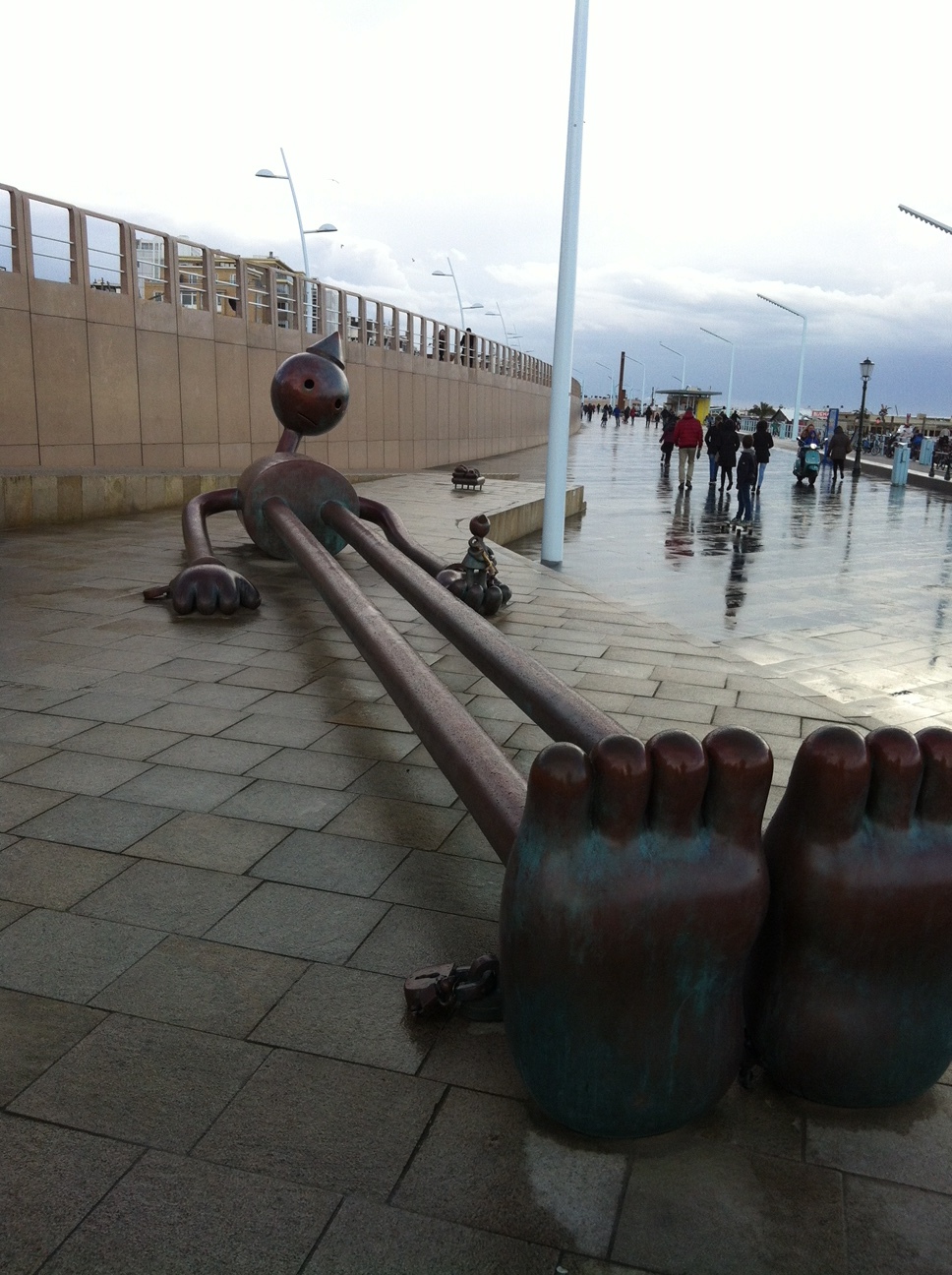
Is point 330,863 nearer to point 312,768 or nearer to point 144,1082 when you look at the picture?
point 312,768

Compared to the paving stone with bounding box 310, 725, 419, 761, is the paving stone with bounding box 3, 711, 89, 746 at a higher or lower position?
higher

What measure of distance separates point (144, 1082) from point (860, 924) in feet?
4.12

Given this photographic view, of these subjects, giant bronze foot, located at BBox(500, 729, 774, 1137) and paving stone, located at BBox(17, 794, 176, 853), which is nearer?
giant bronze foot, located at BBox(500, 729, 774, 1137)

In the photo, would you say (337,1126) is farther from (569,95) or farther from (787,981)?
(569,95)

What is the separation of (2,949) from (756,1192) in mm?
1606

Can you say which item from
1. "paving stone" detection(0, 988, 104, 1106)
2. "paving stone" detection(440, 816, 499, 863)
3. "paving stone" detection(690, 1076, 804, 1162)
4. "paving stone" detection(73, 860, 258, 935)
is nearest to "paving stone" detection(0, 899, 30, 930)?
"paving stone" detection(73, 860, 258, 935)

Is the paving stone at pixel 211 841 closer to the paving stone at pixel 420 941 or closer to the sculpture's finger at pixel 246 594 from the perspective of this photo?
the paving stone at pixel 420 941

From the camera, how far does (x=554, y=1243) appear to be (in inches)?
58.7

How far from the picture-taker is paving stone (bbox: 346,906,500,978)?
2240 mm

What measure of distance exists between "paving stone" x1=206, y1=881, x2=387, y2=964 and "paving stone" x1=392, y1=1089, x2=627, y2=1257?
1.97 ft

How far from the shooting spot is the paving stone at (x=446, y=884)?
8.19 ft

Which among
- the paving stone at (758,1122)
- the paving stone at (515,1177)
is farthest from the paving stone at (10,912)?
the paving stone at (758,1122)

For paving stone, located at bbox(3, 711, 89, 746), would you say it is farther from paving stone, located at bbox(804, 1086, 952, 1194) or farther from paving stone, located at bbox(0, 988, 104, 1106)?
paving stone, located at bbox(804, 1086, 952, 1194)

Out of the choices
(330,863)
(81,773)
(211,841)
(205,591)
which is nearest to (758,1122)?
(330,863)
